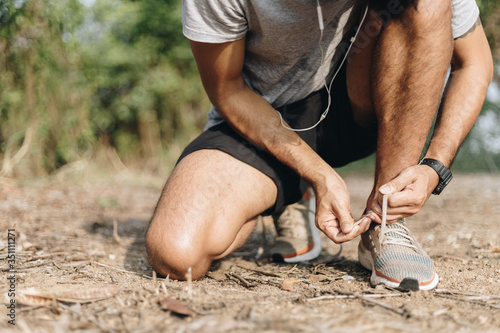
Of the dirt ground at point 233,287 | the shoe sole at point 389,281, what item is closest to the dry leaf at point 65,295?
the dirt ground at point 233,287

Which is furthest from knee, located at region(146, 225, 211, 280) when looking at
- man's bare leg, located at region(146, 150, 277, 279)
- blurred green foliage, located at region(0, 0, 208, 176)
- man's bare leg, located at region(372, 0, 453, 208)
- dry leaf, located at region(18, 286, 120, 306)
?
blurred green foliage, located at region(0, 0, 208, 176)

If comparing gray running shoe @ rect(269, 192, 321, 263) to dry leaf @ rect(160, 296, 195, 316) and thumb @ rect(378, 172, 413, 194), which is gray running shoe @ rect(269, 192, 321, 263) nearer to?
thumb @ rect(378, 172, 413, 194)

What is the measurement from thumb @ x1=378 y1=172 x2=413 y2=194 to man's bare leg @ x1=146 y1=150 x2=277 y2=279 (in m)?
0.48

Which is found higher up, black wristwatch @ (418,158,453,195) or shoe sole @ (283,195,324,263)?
black wristwatch @ (418,158,453,195)

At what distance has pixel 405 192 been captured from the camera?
1373mm

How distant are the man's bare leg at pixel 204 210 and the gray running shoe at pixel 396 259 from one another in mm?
424

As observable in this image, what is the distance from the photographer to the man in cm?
147

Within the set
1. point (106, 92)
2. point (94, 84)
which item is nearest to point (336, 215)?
point (94, 84)

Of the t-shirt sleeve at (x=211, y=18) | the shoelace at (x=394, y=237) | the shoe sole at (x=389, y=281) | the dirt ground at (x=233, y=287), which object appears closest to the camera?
the dirt ground at (x=233, y=287)

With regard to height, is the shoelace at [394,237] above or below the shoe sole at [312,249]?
above

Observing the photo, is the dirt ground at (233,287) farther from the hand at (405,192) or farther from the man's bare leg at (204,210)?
the hand at (405,192)

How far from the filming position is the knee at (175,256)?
146 cm

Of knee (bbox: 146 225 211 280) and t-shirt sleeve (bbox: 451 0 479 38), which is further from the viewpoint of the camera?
t-shirt sleeve (bbox: 451 0 479 38)

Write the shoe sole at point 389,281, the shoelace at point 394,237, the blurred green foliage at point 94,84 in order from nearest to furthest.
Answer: the shoe sole at point 389,281
the shoelace at point 394,237
the blurred green foliage at point 94,84
